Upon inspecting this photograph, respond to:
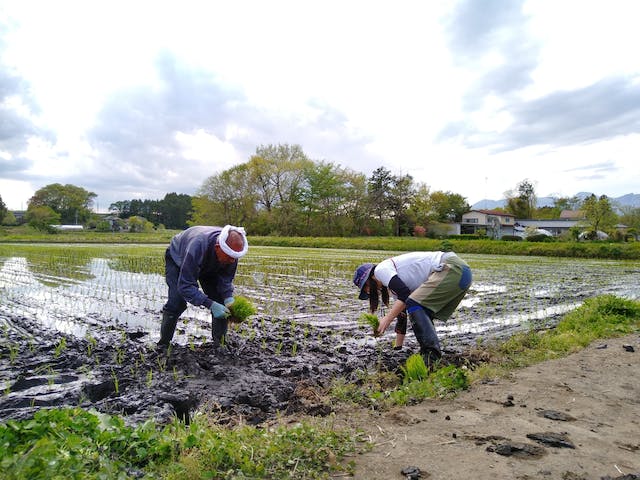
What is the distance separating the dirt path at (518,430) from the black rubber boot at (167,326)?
2.59 m

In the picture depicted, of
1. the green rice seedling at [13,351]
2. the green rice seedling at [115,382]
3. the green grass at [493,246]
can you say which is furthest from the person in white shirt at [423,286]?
the green grass at [493,246]

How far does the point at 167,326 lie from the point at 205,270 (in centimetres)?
79

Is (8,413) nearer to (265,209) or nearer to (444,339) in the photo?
(444,339)

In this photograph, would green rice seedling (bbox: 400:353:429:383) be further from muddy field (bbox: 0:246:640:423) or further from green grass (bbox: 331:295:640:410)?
muddy field (bbox: 0:246:640:423)

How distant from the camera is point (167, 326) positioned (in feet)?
15.6

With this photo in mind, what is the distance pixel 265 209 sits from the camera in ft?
162

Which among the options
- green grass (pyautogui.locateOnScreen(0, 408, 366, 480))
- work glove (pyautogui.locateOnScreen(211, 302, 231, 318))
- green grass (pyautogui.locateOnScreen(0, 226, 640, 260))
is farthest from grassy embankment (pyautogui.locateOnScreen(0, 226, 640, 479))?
green grass (pyautogui.locateOnScreen(0, 226, 640, 260))

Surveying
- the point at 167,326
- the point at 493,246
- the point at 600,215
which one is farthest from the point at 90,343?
the point at 600,215

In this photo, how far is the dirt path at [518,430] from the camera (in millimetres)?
2166

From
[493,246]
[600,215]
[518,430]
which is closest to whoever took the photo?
[518,430]

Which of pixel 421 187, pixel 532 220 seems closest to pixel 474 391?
pixel 421 187

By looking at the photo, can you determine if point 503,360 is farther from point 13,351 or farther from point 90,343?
point 13,351

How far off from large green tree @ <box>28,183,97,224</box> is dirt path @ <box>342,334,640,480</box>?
7846 cm

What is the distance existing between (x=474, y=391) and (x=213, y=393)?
2.13m
